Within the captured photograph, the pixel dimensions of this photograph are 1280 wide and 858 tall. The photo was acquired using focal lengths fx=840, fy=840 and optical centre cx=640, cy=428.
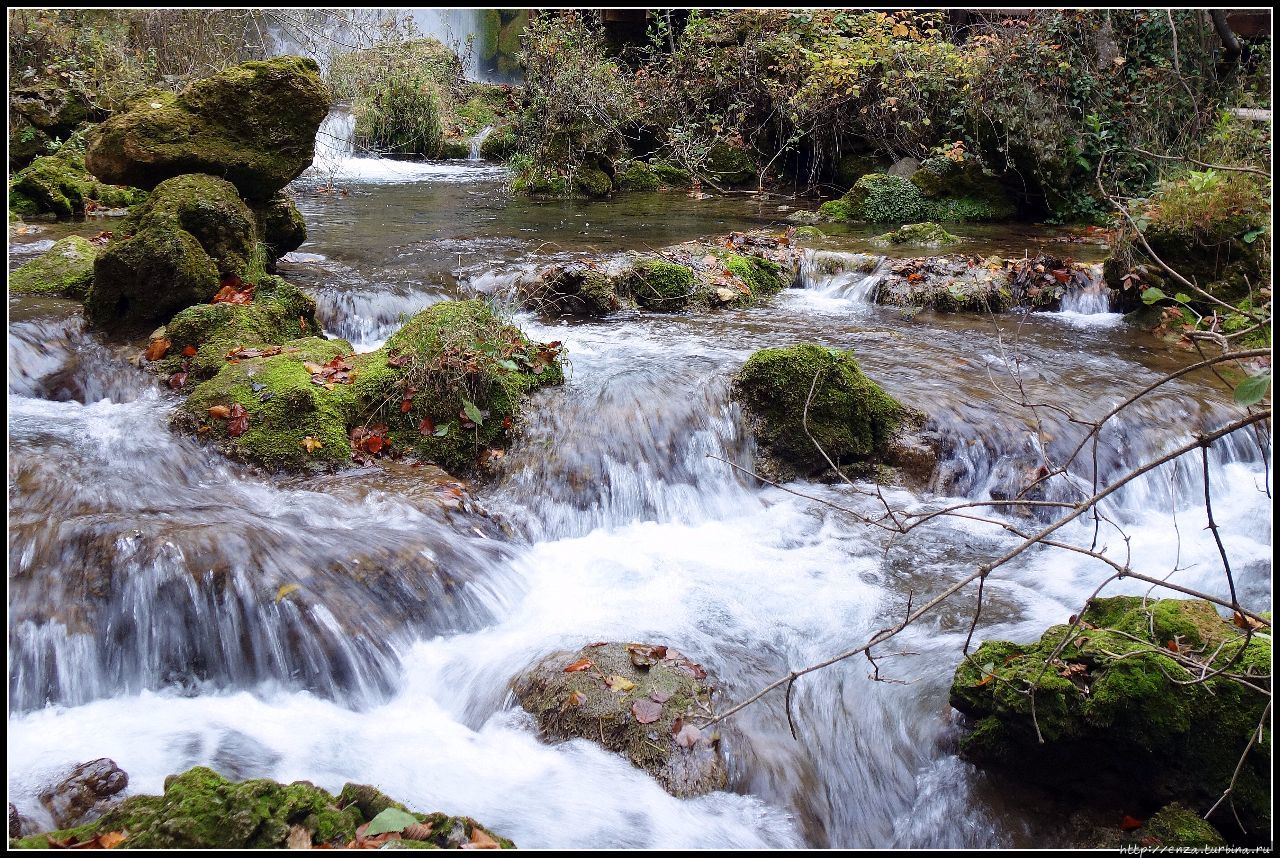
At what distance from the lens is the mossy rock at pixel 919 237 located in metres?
11.3

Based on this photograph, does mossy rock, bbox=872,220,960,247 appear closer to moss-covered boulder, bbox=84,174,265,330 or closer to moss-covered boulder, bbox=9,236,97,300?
moss-covered boulder, bbox=84,174,265,330

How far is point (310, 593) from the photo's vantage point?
416cm

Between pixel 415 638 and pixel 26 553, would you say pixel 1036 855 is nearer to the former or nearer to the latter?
pixel 415 638

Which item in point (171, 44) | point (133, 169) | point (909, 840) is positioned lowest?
point (909, 840)

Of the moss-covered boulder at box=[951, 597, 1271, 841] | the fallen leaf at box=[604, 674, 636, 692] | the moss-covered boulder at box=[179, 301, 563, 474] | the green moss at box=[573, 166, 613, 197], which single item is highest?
the green moss at box=[573, 166, 613, 197]

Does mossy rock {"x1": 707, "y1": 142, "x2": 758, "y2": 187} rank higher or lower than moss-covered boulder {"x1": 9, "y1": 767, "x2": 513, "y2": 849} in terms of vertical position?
higher

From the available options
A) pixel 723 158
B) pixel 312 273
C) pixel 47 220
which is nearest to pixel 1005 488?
pixel 312 273

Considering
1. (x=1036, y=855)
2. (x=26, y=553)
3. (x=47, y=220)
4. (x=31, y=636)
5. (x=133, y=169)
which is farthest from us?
(x=47, y=220)

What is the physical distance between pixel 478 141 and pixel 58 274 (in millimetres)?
14529

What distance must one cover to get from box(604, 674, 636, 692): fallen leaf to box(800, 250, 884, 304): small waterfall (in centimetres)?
683

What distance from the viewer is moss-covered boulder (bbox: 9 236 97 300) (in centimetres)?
715

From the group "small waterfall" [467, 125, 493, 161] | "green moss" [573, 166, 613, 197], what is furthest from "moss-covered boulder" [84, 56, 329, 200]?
"small waterfall" [467, 125, 493, 161]

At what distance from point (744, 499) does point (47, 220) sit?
927 centimetres

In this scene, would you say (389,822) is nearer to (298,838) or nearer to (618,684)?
(298,838)
